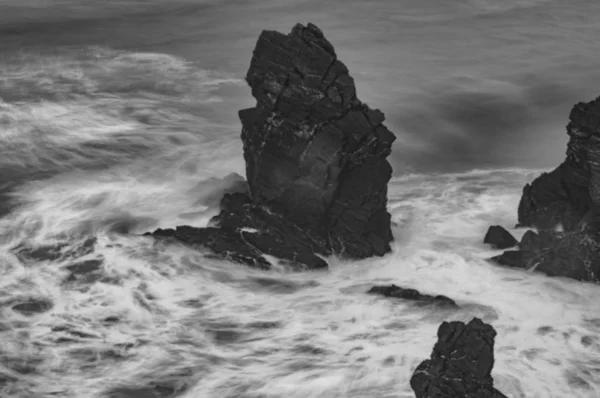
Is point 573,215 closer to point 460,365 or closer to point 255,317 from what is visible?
point 255,317

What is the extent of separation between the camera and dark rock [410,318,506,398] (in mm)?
29203

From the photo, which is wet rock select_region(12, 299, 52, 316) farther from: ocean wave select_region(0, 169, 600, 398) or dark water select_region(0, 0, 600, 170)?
dark water select_region(0, 0, 600, 170)

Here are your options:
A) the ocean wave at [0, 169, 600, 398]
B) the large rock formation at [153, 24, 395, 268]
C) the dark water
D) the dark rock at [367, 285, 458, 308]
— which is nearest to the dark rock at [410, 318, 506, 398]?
the ocean wave at [0, 169, 600, 398]

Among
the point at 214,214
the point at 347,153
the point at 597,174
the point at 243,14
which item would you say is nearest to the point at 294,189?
the point at 347,153

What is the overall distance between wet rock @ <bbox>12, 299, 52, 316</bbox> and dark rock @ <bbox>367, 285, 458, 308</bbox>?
41.7ft

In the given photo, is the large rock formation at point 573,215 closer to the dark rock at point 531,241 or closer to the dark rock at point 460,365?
the dark rock at point 531,241

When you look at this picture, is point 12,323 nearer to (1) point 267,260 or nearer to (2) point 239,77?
(1) point 267,260

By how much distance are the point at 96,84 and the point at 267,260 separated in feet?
107

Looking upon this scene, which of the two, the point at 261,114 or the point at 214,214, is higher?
the point at 261,114

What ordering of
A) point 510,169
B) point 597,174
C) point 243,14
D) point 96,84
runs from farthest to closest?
1. point 243,14
2. point 96,84
3. point 510,169
4. point 597,174

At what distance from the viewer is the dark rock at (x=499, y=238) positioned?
1827 inches

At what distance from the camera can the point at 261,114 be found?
45.3 metres

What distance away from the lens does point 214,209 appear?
49.9 meters

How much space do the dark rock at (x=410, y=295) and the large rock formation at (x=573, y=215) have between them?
16.3 ft
